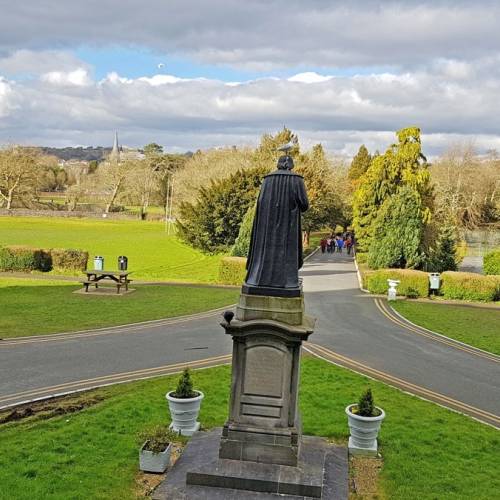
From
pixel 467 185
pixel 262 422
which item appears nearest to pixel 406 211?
pixel 262 422

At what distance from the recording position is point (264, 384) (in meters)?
7.82

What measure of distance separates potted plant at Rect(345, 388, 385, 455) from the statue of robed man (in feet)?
8.45

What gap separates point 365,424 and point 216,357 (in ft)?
21.3

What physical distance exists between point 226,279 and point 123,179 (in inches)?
2880

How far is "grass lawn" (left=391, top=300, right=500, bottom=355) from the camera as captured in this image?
1765 cm

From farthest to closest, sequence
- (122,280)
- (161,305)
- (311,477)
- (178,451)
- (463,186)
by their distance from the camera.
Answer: (463,186) < (122,280) < (161,305) < (178,451) < (311,477)

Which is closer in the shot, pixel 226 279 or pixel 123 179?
pixel 226 279

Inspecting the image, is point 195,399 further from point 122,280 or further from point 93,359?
point 122,280

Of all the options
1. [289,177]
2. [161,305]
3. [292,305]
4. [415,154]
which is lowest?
[161,305]

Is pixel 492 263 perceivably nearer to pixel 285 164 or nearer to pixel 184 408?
pixel 184 408

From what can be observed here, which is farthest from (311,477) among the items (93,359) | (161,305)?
(161,305)

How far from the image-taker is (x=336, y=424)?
1015 centimetres

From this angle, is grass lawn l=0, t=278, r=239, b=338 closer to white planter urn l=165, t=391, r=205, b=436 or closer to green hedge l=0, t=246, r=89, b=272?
green hedge l=0, t=246, r=89, b=272

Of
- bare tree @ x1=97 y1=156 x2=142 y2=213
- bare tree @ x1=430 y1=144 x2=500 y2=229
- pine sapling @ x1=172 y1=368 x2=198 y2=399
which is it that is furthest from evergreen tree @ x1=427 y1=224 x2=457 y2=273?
bare tree @ x1=97 y1=156 x2=142 y2=213
